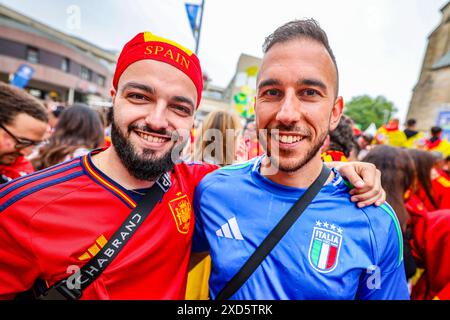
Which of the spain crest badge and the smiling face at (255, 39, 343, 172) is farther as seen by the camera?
the spain crest badge

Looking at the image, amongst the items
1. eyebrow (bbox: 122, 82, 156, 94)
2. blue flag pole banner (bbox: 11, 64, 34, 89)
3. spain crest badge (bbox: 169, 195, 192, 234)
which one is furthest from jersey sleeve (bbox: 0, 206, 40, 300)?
blue flag pole banner (bbox: 11, 64, 34, 89)

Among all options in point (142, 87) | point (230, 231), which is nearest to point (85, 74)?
point (142, 87)

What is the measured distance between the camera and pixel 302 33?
4.55 ft

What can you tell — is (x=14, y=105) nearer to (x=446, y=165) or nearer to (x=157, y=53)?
(x=157, y=53)

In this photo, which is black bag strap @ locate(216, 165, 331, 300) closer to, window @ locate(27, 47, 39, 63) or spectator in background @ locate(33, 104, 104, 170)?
spectator in background @ locate(33, 104, 104, 170)

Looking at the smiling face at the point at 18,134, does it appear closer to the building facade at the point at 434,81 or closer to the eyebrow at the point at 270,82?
the eyebrow at the point at 270,82

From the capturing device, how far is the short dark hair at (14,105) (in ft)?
6.59

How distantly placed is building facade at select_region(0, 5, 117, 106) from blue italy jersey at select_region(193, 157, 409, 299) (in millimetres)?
24403

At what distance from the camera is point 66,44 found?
28797 millimetres

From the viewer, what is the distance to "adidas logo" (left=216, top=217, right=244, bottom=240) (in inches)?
54.7

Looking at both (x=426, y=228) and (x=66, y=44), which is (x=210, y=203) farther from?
(x=66, y=44)

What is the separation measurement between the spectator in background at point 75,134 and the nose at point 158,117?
5.62 ft

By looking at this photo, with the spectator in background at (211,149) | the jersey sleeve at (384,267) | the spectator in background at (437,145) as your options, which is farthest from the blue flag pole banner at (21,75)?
the spectator in background at (437,145)
